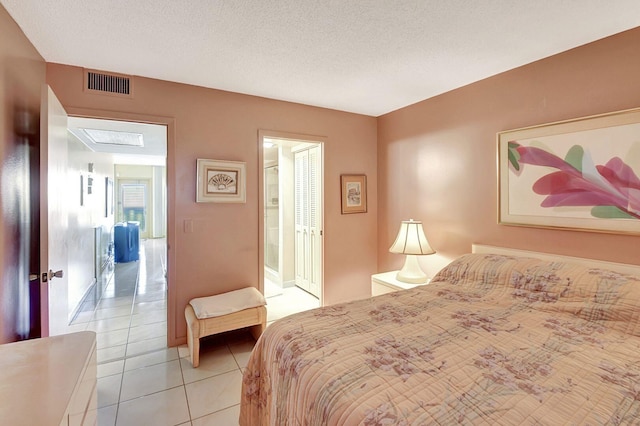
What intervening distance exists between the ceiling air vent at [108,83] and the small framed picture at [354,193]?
226cm

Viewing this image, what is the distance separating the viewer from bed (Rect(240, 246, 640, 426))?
36.3 inches

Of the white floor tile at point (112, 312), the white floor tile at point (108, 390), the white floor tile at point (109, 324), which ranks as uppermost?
the white floor tile at point (112, 312)

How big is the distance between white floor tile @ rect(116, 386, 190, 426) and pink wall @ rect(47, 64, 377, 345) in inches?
27.9

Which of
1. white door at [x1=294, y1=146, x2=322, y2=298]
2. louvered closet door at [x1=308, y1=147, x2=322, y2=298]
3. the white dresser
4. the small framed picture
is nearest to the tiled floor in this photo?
louvered closet door at [x1=308, y1=147, x2=322, y2=298]

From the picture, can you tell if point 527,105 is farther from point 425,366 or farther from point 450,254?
point 425,366

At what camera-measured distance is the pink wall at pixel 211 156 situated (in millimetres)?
2482

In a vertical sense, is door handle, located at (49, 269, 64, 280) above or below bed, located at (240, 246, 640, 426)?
above

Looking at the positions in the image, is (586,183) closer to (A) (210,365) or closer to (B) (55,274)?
(A) (210,365)

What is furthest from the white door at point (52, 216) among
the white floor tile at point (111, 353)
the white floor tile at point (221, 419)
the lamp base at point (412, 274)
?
the lamp base at point (412, 274)

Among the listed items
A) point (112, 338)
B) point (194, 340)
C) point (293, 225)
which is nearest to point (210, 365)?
point (194, 340)

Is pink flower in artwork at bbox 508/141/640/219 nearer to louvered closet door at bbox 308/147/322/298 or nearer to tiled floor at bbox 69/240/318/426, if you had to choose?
louvered closet door at bbox 308/147/322/298

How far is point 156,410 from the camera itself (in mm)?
1864

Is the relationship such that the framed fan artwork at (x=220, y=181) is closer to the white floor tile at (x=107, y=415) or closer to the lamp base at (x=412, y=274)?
the white floor tile at (x=107, y=415)

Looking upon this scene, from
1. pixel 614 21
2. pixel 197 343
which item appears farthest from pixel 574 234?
pixel 197 343
